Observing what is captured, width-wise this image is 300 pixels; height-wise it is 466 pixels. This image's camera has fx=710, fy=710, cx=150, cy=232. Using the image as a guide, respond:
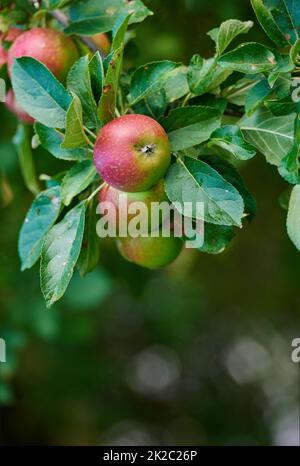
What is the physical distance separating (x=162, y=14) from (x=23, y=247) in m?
0.70

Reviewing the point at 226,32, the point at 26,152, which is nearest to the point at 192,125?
the point at 226,32

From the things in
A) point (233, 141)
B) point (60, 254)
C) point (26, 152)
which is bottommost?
point (60, 254)

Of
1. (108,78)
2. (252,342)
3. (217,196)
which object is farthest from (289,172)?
(252,342)

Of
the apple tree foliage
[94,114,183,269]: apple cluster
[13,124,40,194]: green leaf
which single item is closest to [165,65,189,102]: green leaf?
the apple tree foliage

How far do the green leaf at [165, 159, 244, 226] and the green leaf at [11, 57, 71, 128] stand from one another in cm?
17

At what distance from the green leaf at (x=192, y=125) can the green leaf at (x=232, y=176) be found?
0.15ft

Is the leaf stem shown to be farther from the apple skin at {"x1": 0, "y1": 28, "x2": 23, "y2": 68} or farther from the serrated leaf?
the apple skin at {"x1": 0, "y1": 28, "x2": 23, "y2": 68}

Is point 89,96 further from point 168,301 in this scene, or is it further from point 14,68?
point 168,301

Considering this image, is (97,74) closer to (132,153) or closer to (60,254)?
(132,153)

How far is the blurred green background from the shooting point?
6.40ft

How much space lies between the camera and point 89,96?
865 millimetres

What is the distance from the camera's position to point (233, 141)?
84 centimetres

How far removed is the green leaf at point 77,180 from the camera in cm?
88

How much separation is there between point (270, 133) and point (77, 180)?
0.25 m
